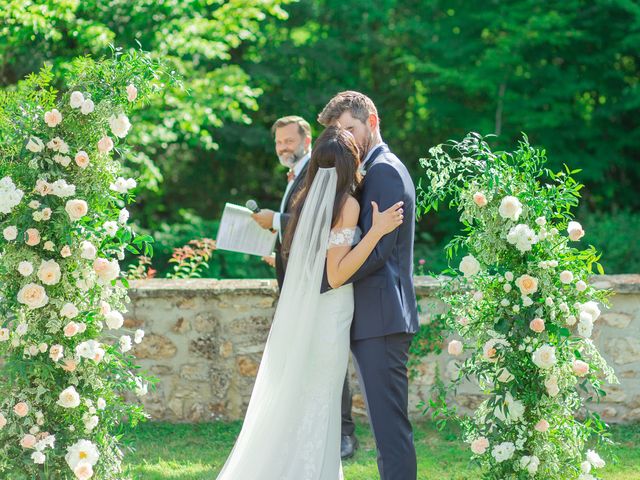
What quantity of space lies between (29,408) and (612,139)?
9117 mm

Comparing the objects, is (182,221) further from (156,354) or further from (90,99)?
(90,99)

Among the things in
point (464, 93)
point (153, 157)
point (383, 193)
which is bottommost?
point (383, 193)

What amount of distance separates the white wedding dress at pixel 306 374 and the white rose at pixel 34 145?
3.57 ft

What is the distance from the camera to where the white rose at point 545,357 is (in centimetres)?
307

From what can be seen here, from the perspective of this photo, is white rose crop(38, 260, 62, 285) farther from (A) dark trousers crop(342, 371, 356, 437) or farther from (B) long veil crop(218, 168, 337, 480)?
(A) dark trousers crop(342, 371, 356, 437)

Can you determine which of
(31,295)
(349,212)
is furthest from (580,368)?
(31,295)

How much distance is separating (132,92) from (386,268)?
1.24m

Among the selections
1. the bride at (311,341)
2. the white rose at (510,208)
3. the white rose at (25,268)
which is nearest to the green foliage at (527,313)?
the white rose at (510,208)

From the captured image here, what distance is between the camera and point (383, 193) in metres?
3.40

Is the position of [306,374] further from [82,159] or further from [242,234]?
[82,159]

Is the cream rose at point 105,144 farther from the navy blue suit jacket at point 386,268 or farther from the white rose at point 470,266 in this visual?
the white rose at point 470,266

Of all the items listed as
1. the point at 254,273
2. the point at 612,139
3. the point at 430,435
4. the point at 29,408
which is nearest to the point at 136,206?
the point at 254,273

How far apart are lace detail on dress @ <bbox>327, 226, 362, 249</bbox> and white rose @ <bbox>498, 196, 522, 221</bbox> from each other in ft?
2.05

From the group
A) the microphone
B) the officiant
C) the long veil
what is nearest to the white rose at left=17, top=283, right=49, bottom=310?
the long veil
